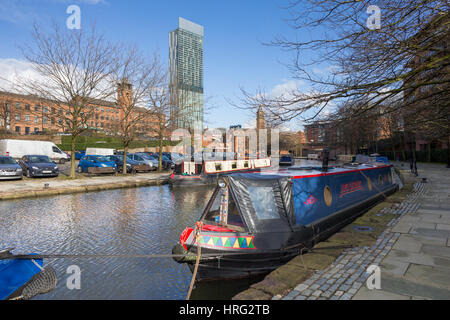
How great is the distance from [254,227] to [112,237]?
4414mm

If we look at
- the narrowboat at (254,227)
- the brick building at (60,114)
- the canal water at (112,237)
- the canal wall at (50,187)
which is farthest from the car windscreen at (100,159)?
the narrowboat at (254,227)

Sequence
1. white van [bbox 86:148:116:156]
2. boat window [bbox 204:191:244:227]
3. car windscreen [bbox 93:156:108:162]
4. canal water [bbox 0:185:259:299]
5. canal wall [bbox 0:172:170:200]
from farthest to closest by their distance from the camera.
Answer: white van [bbox 86:148:116:156], car windscreen [bbox 93:156:108:162], canal wall [bbox 0:172:170:200], boat window [bbox 204:191:244:227], canal water [bbox 0:185:259:299]

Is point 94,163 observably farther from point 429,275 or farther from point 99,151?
point 429,275

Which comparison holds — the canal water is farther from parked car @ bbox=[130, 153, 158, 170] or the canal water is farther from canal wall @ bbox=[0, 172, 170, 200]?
parked car @ bbox=[130, 153, 158, 170]

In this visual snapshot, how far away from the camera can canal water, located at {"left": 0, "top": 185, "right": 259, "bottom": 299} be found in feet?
15.7

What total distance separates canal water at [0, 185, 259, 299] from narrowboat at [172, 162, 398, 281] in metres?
0.51

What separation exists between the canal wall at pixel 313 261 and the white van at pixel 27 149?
33.5 m

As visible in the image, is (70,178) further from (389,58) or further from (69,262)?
(389,58)

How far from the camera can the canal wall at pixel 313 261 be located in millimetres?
3725

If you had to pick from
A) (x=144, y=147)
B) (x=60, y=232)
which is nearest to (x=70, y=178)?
(x=60, y=232)

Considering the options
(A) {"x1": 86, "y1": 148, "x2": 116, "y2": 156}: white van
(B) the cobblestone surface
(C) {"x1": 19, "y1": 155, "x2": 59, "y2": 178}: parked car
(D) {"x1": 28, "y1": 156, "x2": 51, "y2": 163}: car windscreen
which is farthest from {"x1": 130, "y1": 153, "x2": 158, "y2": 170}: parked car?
(B) the cobblestone surface

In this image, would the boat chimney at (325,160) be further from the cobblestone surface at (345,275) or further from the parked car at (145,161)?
the parked car at (145,161)

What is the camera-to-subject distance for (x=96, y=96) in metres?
18.4

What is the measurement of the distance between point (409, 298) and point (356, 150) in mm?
66963
